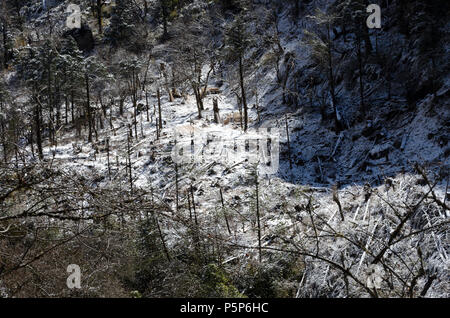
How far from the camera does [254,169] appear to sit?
906 centimetres

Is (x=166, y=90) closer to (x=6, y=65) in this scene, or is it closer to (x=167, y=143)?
(x=167, y=143)

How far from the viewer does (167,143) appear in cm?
2036

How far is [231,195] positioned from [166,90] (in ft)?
69.6

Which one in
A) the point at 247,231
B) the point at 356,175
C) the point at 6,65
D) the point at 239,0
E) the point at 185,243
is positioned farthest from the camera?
the point at 6,65

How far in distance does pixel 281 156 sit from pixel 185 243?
398 inches

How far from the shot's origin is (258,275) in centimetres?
795

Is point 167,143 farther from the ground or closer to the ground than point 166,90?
closer to the ground

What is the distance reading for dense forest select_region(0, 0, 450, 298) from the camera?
376cm

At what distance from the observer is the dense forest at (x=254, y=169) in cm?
376

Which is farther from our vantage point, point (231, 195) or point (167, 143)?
point (167, 143)

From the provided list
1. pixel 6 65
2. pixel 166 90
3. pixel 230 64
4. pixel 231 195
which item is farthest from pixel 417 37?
pixel 6 65
